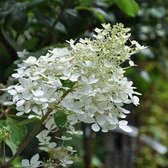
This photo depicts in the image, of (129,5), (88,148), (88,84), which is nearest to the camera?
(88,84)

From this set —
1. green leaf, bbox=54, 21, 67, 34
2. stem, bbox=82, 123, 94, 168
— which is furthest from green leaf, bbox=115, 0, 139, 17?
stem, bbox=82, 123, 94, 168

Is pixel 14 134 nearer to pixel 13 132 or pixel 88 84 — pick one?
pixel 13 132

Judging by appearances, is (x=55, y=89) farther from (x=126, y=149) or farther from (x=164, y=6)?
(x=126, y=149)

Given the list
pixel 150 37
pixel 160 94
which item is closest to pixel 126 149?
pixel 150 37

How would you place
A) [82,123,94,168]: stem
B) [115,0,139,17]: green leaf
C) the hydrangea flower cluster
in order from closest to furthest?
the hydrangea flower cluster < [115,0,139,17]: green leaf < [82,123,94,168]: stem

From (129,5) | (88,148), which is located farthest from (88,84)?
(88,148)

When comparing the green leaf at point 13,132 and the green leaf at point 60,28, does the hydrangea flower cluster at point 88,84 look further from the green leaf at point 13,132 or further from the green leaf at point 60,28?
the green leaf at point 60,28

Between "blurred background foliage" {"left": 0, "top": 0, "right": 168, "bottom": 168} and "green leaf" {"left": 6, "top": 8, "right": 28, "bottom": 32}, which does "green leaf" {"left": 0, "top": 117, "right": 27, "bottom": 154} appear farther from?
"green leaf" {"left": 6, "top": 8, "right": 28, "bottom": 32}
